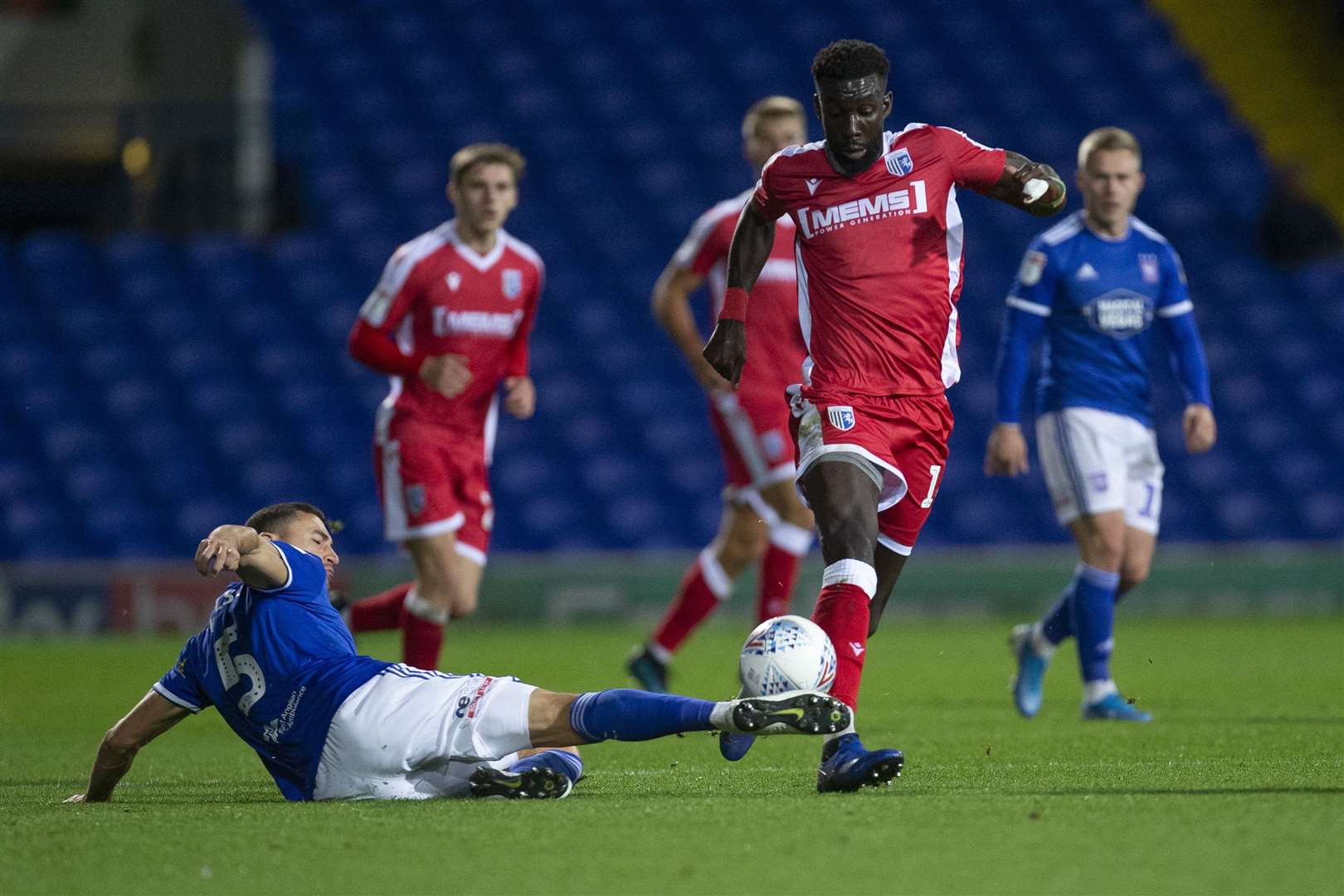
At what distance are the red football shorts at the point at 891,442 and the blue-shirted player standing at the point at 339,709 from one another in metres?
0.96

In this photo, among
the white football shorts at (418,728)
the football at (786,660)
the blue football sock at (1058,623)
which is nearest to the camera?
the football at (786,660)

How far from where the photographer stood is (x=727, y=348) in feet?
16.6

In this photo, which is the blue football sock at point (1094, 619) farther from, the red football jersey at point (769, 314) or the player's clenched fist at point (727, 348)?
the player's clenched fist at point (727, 348)

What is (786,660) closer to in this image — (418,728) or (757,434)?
(418,728)

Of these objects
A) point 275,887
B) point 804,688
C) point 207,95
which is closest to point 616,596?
point 207,95

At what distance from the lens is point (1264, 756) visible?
17.4 feet

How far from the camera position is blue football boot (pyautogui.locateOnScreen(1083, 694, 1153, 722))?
22.6ft

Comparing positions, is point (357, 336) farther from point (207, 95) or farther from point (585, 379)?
point (207, 95)

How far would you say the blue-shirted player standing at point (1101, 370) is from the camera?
712cm

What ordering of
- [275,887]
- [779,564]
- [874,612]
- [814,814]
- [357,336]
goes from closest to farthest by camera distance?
[275,887] < [814,814] < [874,612] < [357,336] < [779,564]

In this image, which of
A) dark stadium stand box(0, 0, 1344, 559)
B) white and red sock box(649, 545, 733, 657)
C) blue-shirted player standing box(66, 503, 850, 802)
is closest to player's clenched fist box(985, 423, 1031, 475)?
white and red sock box(649, 545, 733, 657)

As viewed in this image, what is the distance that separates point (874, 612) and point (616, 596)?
8498 millimetres

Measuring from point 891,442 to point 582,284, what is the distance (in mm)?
10948

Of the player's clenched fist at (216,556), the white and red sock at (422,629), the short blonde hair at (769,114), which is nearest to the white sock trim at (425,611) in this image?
the white and red sock at (422,629)
